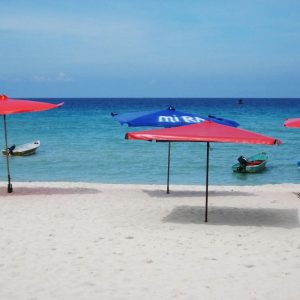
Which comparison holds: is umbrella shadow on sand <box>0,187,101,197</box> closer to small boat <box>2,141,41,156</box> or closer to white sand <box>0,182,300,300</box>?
white sand <box>0,182,300,300</box>

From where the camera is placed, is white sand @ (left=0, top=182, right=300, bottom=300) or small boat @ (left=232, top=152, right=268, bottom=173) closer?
white sand @ (left=0, top=182, right=300, bottom=300)

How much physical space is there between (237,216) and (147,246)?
2868 mm

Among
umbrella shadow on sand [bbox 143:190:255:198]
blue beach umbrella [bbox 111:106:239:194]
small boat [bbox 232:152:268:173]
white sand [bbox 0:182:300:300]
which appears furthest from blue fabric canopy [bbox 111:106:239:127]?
small boat [bbox 232:152:268:173]

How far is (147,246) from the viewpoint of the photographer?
7551 millimetres

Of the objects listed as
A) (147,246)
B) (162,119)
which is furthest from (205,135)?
(162,119)

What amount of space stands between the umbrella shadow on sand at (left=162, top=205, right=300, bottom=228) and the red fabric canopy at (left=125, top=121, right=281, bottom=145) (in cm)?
169

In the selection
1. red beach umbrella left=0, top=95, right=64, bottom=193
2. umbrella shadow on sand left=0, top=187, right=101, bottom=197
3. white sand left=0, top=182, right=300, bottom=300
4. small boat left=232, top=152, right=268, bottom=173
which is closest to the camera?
white sand left=0, top=182, right=300, bottom=300

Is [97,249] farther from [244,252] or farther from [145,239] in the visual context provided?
[244,252]

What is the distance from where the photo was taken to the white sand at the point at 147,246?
5.82m

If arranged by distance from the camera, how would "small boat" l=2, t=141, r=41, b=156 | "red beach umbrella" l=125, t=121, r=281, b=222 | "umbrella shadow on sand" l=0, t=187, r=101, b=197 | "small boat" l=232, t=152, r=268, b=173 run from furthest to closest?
"small boat" l=2, t=141, r=41, b=156 → "small boat" l=232, t=152, r=268, b=173 → "umbrella shadow on sand" l=0, t=187, r=101, b=197 → "red beach umbrella" l=125, t=121, r=281, b=222

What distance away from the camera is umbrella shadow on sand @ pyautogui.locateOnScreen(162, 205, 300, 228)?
9.20 metres

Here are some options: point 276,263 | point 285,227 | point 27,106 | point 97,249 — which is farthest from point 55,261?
point 27,106

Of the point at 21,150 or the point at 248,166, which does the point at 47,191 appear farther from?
the point at 21,150

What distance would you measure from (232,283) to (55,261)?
2399 mm
